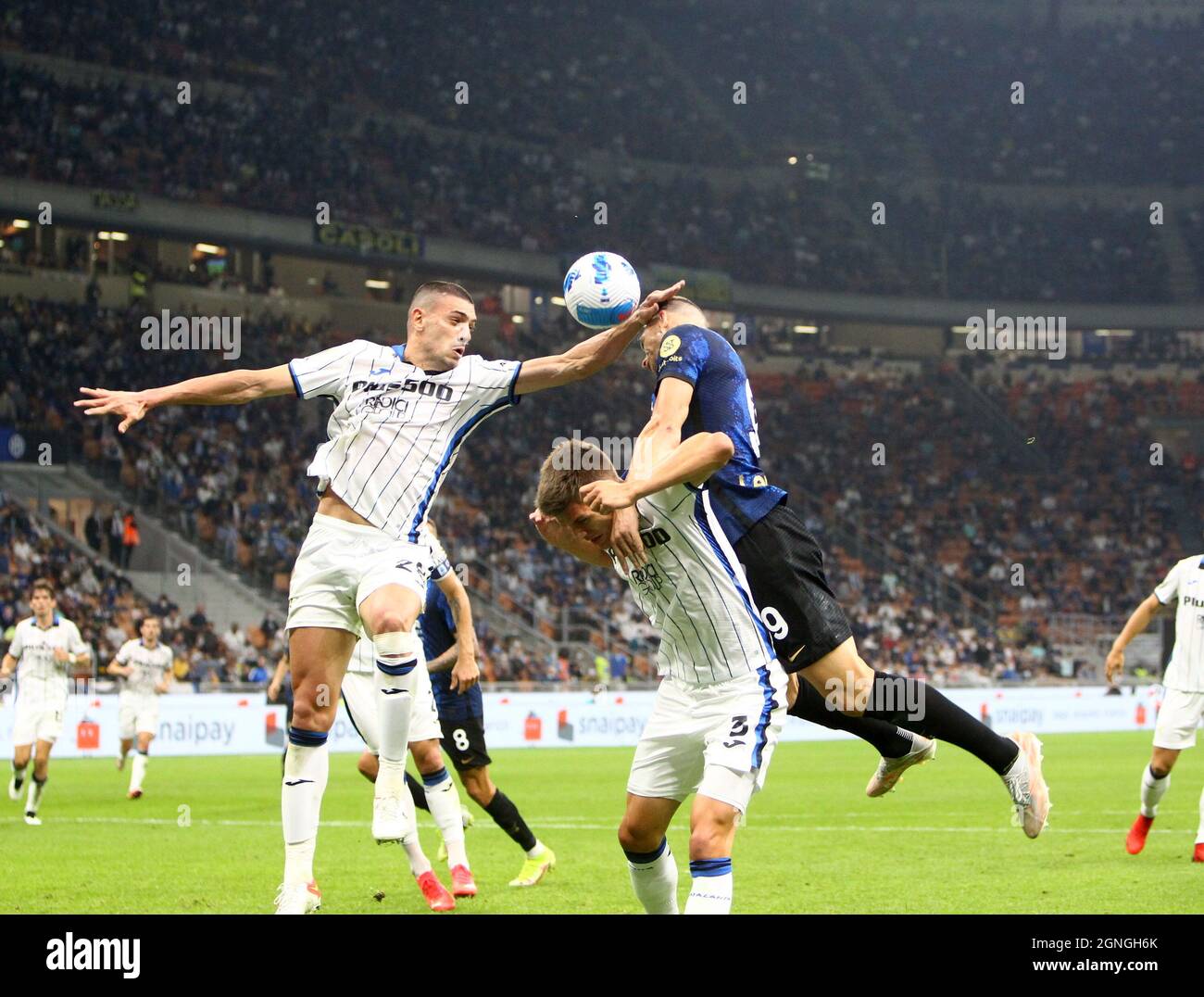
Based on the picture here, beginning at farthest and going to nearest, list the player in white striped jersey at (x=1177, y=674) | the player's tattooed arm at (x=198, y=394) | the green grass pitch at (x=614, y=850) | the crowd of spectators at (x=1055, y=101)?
the crowd of spectators at (x=1055, y=101)
the player in white striped jersey at (x=1177, y=674)
the green grass pitch at (x=614, y=850)
the player's tattooed arm at (x=198, y=394)

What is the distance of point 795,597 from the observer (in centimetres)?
700

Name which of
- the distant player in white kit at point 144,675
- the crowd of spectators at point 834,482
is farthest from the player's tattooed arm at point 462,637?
the crowd of spectators at point 834,482

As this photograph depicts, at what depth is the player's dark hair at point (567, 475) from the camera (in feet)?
19.4

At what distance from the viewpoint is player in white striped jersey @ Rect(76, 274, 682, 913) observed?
23.2 feet

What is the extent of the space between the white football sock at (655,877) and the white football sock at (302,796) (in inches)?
64.3

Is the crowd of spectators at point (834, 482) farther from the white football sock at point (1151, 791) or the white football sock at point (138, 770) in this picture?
the white football sock at point (1151, 791)

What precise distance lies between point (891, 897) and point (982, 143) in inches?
1892

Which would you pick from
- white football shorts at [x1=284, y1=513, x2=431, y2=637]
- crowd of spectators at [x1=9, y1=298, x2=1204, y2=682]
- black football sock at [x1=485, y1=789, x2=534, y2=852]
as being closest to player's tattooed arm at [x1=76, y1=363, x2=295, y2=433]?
white football shorts at [x1=284, y1=513, x2=431, y2=637]

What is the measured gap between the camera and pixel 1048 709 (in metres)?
30.7

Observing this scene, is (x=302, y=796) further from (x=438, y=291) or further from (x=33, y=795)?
(x=33, y=795)

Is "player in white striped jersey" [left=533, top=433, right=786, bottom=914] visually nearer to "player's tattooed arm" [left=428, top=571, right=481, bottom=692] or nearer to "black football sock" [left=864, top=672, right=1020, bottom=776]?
"black football sock" [left=864, top=672, right=1020, bottom=776]

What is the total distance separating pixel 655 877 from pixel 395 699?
63.6 inches
